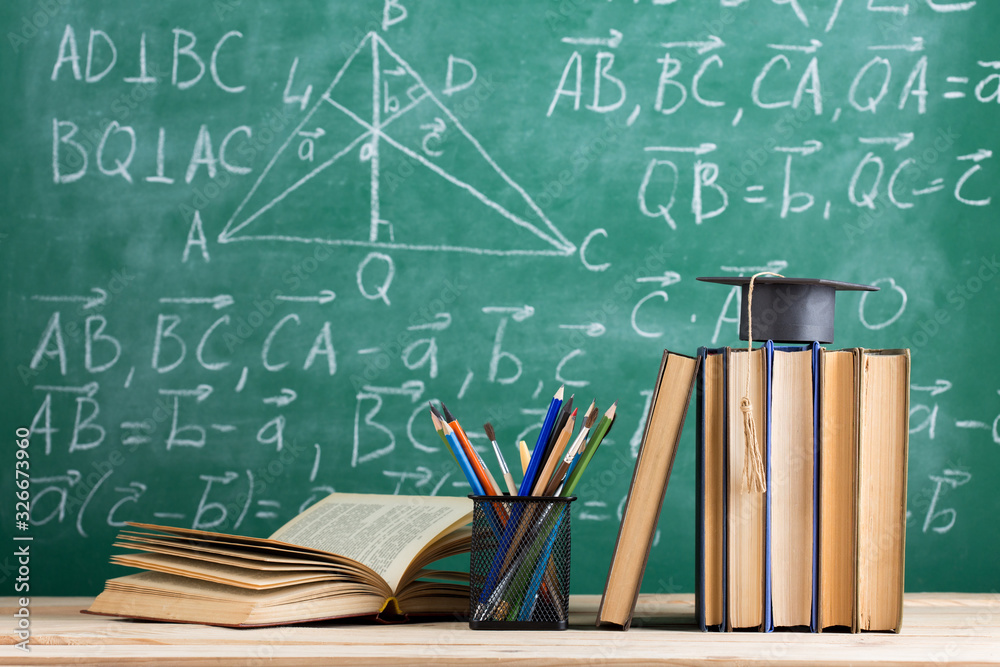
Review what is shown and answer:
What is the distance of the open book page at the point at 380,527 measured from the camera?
0.95 meters

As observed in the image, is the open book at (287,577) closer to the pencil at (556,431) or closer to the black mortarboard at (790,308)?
the pencil at (556,431)

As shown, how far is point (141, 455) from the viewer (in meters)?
1.43

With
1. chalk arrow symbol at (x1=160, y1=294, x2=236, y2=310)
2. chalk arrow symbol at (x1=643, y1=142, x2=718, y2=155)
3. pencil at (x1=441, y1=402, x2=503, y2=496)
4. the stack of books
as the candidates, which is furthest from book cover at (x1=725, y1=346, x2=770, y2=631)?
chalk arrow symbol at (x1=160, y1=294, x2=236, y2=310)

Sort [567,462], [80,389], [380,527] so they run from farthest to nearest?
1. [80,389]
2. [380,527]
3. [567,462]

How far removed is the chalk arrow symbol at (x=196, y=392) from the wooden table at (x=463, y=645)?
54cm

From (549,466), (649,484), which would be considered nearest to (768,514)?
(649,484)

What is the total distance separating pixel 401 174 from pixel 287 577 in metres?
0.80

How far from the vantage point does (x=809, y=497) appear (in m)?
0.86

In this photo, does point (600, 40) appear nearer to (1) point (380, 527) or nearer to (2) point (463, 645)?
(1) point (380, 527)

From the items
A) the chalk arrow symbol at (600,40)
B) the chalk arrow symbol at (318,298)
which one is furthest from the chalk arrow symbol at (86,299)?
the chalk arrow symbol at (600,40)

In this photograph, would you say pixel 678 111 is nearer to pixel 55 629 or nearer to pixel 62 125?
pixel 62 125

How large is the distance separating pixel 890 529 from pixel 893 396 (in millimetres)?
136

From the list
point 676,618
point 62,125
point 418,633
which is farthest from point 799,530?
point 62,125

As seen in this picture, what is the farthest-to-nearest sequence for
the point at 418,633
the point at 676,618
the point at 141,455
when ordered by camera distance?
the point at 141,455, the point at 676,618, the point at 418,633
